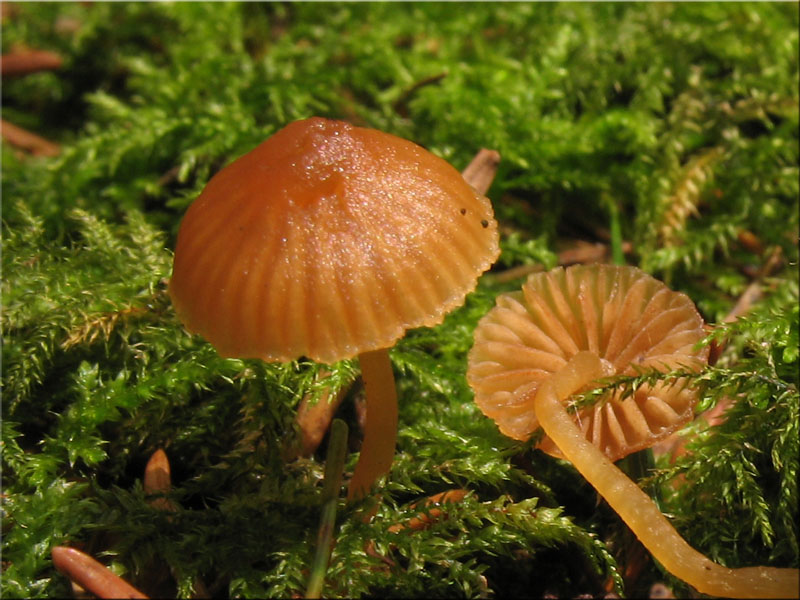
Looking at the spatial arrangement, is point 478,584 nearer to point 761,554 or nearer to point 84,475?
point 761,554

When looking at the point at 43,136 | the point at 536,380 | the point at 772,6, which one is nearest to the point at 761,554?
the point at 536,380

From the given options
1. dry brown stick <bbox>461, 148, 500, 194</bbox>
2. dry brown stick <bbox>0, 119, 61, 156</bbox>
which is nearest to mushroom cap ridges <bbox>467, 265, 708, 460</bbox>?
dry brown stick <bbox>461, 148, 500, 194</bbox>

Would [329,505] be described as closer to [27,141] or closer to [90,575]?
[90,575]

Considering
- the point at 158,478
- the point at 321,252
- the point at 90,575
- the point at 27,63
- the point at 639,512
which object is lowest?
the point at 158,478

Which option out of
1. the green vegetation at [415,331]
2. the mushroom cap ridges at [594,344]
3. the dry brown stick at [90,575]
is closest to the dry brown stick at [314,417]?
the green vegetation at [415,331]

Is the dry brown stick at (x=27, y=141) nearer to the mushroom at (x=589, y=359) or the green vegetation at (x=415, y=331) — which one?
the green vegetation at (x=415, y=331)

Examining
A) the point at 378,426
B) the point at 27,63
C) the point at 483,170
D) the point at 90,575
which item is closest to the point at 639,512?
the point at 378,426
